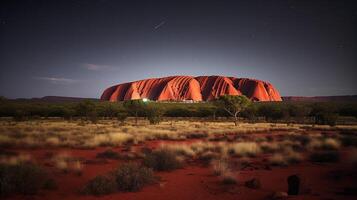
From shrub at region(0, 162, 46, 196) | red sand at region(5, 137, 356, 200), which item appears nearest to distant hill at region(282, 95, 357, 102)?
red sand at region(5, 137, 356, 200)

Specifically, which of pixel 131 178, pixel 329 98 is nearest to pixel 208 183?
pixel 131 178

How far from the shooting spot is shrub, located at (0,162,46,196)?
23.1ft

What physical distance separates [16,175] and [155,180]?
3.77 m

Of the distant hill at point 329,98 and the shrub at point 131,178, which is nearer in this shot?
the shrub at point 131,178

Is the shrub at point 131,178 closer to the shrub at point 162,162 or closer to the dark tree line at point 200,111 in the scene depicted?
the shrub at point 162,162

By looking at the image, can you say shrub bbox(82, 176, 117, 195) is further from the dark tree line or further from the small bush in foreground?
the dark tree line

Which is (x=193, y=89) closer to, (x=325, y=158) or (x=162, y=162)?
(x=325, y=158)

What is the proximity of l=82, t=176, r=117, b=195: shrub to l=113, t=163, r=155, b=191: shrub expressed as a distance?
12.0 inches

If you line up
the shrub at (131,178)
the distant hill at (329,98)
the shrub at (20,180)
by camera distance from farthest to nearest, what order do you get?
the distant hill at (329,98) → the shrub at (131,178) → the shrub at (20,180)

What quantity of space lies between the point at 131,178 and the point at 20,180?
9.35 feet

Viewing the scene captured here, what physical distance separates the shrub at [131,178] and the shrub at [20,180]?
2072mm

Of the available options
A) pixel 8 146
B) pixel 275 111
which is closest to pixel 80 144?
pixel 8 146

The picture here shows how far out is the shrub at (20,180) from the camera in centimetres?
705

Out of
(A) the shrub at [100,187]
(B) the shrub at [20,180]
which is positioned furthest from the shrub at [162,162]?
(B) the shrub at [20,180]
